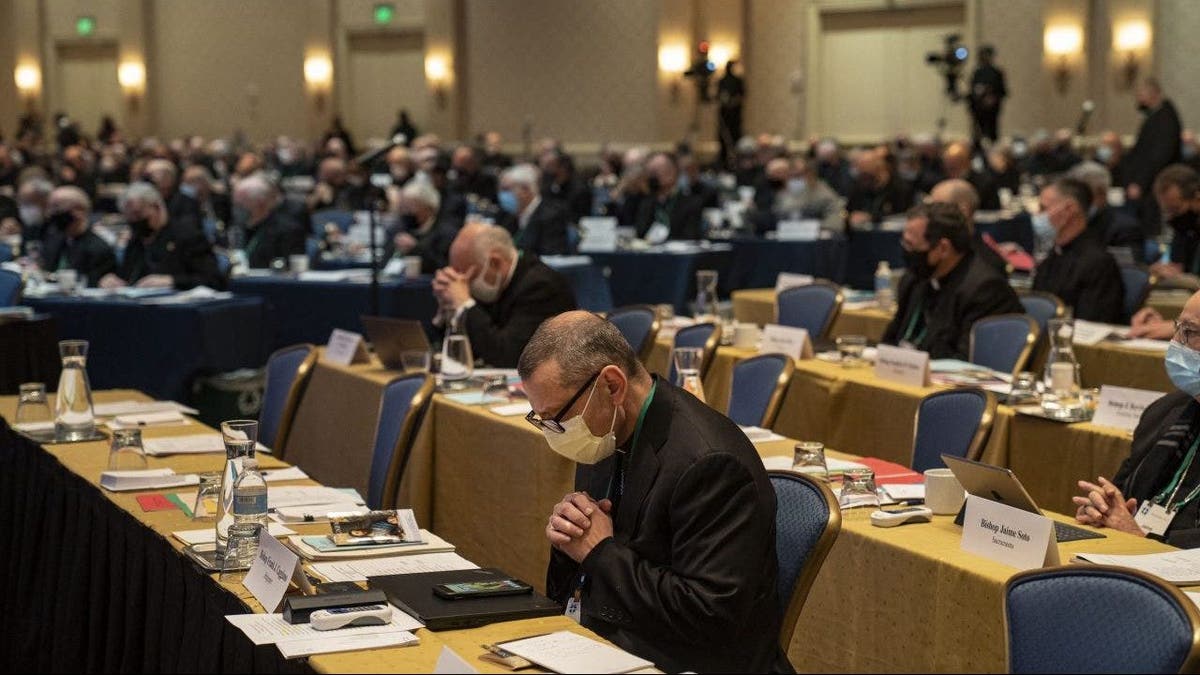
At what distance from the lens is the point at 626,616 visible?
2.97 meters

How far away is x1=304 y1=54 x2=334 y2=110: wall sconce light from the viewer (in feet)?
88.3

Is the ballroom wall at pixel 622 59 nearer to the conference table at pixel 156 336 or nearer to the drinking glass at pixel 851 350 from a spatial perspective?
the conference table at pixel 156 336

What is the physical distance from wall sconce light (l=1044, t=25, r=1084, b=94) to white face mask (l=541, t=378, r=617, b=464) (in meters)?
18.6

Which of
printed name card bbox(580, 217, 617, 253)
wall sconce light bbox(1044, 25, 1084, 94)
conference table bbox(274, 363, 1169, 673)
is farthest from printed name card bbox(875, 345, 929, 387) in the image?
wall sconce light bbox(1044, 25, 1084, 94)

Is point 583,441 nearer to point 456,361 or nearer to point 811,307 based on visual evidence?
point 456,361

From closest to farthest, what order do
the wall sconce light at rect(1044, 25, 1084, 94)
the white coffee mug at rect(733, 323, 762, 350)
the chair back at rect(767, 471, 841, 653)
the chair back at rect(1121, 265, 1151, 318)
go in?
the chair back at rect(767, 471, 841, 653) < the white coffee mug at rect(733, 323, 762, 350) < the chair back at rect(1121, 265, 1151, 318) < the wall sconce light at rect(1044, 25, 1084, 94)

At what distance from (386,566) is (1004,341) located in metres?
3.38

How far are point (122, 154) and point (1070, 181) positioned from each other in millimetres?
18473

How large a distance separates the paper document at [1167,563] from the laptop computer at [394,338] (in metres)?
3.36

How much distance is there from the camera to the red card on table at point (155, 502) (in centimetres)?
394

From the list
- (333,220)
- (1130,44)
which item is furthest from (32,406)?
(1130,44)

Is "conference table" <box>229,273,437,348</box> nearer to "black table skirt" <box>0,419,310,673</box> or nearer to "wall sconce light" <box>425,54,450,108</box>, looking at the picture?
"black table skirt" <box>0,419,310,673</box>

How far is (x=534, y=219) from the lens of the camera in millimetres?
11484

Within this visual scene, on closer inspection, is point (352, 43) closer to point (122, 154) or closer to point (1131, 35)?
point (122, 154)
